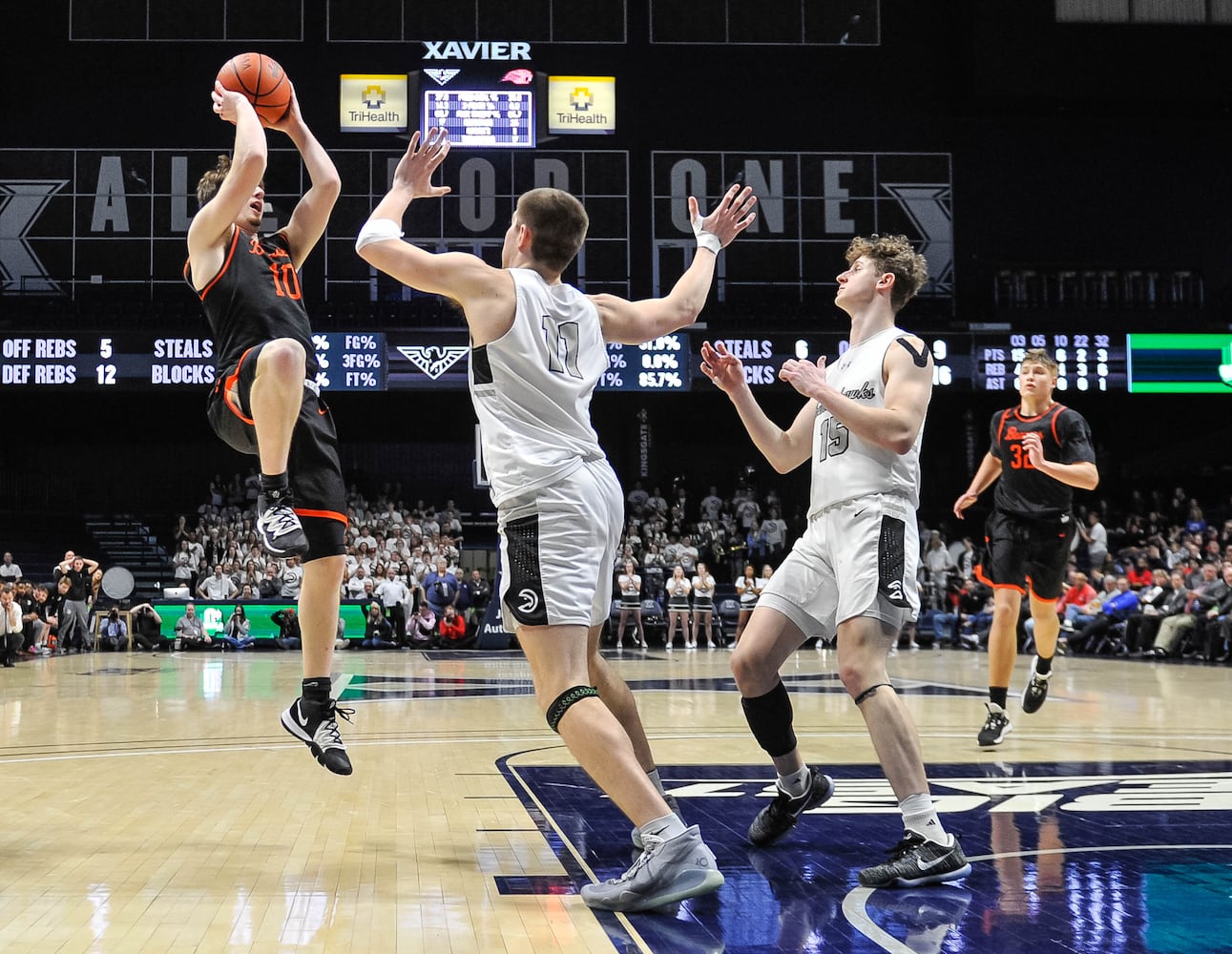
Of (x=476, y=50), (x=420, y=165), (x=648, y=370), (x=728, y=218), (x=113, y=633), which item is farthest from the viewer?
(x=476, y=50)

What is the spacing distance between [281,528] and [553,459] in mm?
1217

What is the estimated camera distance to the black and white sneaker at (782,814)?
4.02m

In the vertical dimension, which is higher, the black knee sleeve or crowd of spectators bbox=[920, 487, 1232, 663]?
the black knee sleeve

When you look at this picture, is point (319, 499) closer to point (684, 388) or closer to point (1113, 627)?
point (1113, 627)

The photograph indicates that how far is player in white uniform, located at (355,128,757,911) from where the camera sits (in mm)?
3264

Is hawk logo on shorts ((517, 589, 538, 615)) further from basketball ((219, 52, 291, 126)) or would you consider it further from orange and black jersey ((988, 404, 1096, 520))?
orange and black jersey ((988, 404, 1096, 520))

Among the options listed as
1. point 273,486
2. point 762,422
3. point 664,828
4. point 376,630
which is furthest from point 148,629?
point 664,828

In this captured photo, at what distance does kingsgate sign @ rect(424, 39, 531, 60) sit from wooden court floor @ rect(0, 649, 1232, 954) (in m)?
20.2

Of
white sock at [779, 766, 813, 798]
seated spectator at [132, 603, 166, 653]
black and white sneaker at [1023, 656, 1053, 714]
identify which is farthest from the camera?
seated spectator at [132, 603, 166, 653]

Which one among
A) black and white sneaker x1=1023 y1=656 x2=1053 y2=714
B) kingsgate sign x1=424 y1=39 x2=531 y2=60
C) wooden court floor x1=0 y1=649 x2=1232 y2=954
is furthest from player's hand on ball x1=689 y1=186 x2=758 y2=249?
kingsgate sign x1=424 y1=39 x2=531 y2=60

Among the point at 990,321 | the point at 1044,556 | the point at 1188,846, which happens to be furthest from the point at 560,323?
the point at 990,321

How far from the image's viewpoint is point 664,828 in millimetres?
3203

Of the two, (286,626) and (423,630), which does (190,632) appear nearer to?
(286,626)

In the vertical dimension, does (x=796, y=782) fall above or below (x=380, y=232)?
below
